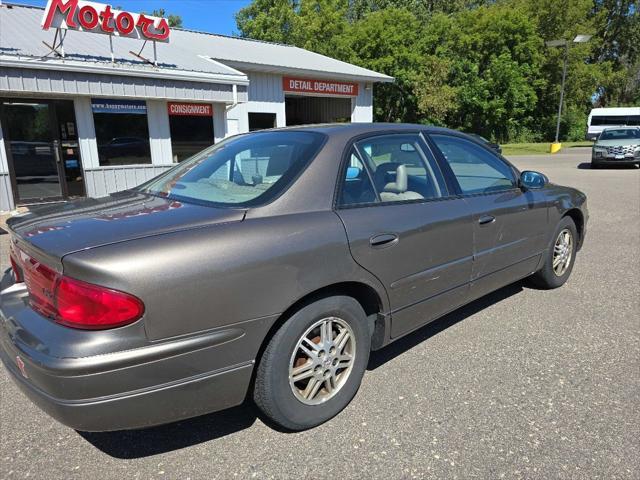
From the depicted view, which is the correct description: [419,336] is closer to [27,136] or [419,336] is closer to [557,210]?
[557,210]

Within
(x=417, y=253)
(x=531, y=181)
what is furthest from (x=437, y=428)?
(x=531, y=181)

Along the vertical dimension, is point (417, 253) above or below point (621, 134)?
below

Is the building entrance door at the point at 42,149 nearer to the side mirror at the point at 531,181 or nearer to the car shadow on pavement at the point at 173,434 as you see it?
the car shadow on pavement at the point at 173,434

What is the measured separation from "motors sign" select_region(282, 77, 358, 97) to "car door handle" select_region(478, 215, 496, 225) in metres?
14.0

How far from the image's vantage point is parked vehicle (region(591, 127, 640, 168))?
1723cm

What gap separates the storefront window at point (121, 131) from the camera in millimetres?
10664

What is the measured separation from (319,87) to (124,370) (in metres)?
16.5

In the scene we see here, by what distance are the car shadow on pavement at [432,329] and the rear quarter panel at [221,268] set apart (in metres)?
1.14

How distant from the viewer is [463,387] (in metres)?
2.95

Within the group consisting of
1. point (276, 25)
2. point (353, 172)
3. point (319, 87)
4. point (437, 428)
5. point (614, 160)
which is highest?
point (276, 25)

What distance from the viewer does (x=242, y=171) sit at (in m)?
2.93

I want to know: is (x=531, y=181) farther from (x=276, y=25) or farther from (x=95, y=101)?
(x=276, y=25)

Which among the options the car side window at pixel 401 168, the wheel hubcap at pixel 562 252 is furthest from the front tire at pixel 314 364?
the wheel hubcap at pixel 562 252

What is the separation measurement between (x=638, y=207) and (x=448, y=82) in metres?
27.3
